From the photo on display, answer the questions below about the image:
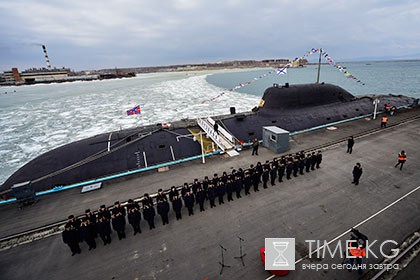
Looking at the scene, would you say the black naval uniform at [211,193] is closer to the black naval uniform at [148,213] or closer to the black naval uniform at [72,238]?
the black naval uniform at [148,213]

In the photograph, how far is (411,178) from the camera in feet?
33.7

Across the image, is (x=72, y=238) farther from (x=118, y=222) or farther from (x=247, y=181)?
(x=247, y=181)

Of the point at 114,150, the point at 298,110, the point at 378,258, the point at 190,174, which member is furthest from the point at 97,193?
the point at 298,110

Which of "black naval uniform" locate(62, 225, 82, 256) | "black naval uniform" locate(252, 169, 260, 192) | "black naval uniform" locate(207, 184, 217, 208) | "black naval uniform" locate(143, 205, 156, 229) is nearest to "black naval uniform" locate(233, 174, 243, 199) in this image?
"black naval uniform" locate(252, 169, 260, 192)

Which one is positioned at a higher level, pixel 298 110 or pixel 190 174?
pixel 298 110

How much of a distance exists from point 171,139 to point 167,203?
7.32 m

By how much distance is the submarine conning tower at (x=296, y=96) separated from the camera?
1831cm

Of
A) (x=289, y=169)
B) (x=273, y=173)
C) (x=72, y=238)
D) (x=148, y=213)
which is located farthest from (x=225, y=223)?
(x=72, y=238)

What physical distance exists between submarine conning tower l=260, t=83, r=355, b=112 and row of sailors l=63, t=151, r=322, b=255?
26.3 feet

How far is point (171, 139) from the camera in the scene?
580 inches

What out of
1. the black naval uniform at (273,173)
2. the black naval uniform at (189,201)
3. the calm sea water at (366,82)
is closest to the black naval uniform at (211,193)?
the black naval uniform at (189,201)

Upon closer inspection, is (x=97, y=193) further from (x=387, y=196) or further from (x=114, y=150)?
(x=387, y=196)

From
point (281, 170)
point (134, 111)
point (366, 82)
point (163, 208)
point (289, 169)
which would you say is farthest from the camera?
point (366, 82)

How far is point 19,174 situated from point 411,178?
20.2 meters
